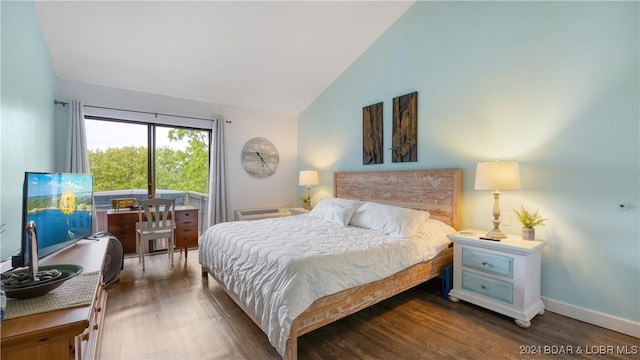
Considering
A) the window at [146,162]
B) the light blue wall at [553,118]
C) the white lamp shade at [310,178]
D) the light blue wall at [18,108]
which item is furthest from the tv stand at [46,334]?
the white lamp shade at [310,178]

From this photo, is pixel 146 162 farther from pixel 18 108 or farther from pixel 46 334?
pixel 46 334

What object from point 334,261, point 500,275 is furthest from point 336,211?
point 500,275

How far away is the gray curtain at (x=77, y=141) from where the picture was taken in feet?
11.7

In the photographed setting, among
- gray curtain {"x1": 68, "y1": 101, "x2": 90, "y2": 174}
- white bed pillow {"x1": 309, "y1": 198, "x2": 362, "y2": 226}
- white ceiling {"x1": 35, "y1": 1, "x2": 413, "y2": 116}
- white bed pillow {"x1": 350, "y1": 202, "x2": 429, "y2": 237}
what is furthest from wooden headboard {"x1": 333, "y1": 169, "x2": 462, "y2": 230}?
gray curtain {"x1": 68, "y1": 101, "x2": 90, "y2": 174}

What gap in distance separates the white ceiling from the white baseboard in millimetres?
3580

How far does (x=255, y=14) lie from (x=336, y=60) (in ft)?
4.77

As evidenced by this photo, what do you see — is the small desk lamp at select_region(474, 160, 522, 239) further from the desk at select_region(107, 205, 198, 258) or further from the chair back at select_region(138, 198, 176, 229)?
the desk at select_region(107, 205, 198, 258)

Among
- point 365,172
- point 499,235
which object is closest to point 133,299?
point 365,172

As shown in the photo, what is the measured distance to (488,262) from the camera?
7.86 feet

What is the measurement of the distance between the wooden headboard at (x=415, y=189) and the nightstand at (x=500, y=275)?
0.45 metres

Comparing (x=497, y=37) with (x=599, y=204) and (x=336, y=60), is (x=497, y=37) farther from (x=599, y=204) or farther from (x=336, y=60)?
(x=336, y=60)

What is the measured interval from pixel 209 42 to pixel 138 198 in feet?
8.49

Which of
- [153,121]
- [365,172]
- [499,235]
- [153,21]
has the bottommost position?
[499,235]

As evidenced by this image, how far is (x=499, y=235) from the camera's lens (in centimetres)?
244
